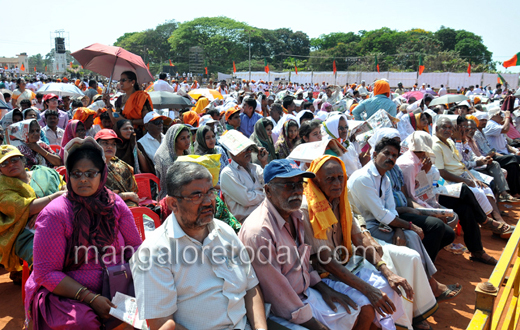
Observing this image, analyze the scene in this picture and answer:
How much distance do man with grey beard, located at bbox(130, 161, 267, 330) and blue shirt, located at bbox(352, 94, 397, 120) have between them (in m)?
5.90

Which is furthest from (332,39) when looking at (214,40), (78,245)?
(78,245)

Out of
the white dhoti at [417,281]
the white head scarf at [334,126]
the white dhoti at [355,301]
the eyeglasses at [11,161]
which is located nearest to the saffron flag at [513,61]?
the white head scarf at [334,126]

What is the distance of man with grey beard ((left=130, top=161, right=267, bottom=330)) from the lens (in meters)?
1.93

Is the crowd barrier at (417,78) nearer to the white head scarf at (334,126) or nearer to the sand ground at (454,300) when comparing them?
the white head scarf at (334,126)

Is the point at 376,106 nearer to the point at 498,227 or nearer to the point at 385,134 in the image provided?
the point at 498,227

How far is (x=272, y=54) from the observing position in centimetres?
7500

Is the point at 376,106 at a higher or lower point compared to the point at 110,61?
lower

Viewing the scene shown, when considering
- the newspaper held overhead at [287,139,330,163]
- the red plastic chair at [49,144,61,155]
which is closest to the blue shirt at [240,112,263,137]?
the red plastic chair at [49,144,61,155]

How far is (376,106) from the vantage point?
7.38 metres

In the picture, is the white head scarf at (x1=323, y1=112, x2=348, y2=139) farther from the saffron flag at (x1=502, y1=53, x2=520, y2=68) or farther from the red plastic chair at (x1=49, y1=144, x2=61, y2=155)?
the saffron flag at (x1=502, y1=53, x2=520, y2=68)

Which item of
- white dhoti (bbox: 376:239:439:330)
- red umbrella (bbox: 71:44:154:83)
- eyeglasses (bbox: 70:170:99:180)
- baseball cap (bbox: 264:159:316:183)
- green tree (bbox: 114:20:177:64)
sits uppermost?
green tree (bbox: 114:20:177:64)

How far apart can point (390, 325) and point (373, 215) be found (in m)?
1.24

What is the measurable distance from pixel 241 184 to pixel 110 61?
13.0 ft

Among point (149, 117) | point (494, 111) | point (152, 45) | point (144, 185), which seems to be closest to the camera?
point (144, 185)
